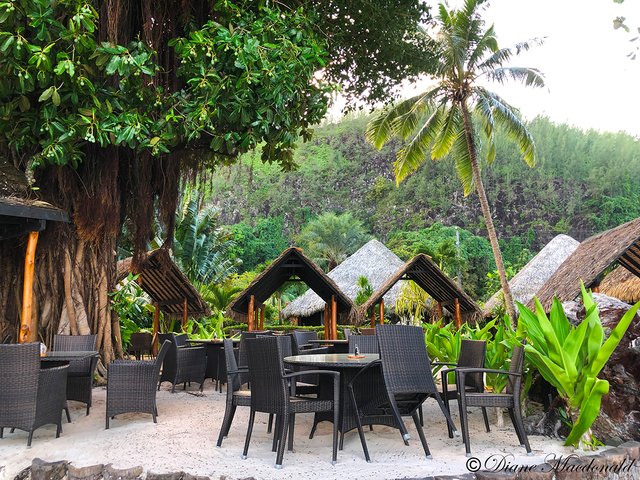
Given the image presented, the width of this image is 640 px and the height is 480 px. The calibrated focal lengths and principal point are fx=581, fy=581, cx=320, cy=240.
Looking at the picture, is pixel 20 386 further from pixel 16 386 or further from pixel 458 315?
pixel 458 315

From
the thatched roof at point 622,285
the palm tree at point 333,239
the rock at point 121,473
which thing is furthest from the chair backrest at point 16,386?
the palm tree at point 333,239

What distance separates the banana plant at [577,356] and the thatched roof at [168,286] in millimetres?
7198

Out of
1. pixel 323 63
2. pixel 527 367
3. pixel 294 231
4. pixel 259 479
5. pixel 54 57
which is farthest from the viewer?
pixel 294 231

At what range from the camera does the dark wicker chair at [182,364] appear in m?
7.68

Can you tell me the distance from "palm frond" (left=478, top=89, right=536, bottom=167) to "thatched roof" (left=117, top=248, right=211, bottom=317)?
343 inches

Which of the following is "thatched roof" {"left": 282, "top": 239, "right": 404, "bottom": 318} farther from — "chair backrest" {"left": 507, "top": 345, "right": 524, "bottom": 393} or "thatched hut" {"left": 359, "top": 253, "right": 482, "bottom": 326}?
"chair backrest" {"left": 507, "top": 345, "right": 524, "bottom": 393}

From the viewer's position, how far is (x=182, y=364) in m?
7.77

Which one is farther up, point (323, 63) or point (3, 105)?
point (323, 63)

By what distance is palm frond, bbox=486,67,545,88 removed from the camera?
14664 mm

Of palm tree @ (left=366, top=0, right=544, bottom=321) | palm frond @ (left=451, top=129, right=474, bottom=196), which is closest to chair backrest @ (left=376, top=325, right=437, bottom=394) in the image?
palm tree @ (left=366, top=0, right=544, bottom=321)

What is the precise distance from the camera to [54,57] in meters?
6.13

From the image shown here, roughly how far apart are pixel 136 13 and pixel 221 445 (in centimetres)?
562

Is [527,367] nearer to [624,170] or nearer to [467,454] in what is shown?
[467,454]

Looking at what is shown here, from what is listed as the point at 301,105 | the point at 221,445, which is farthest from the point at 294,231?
the point at 221,445
